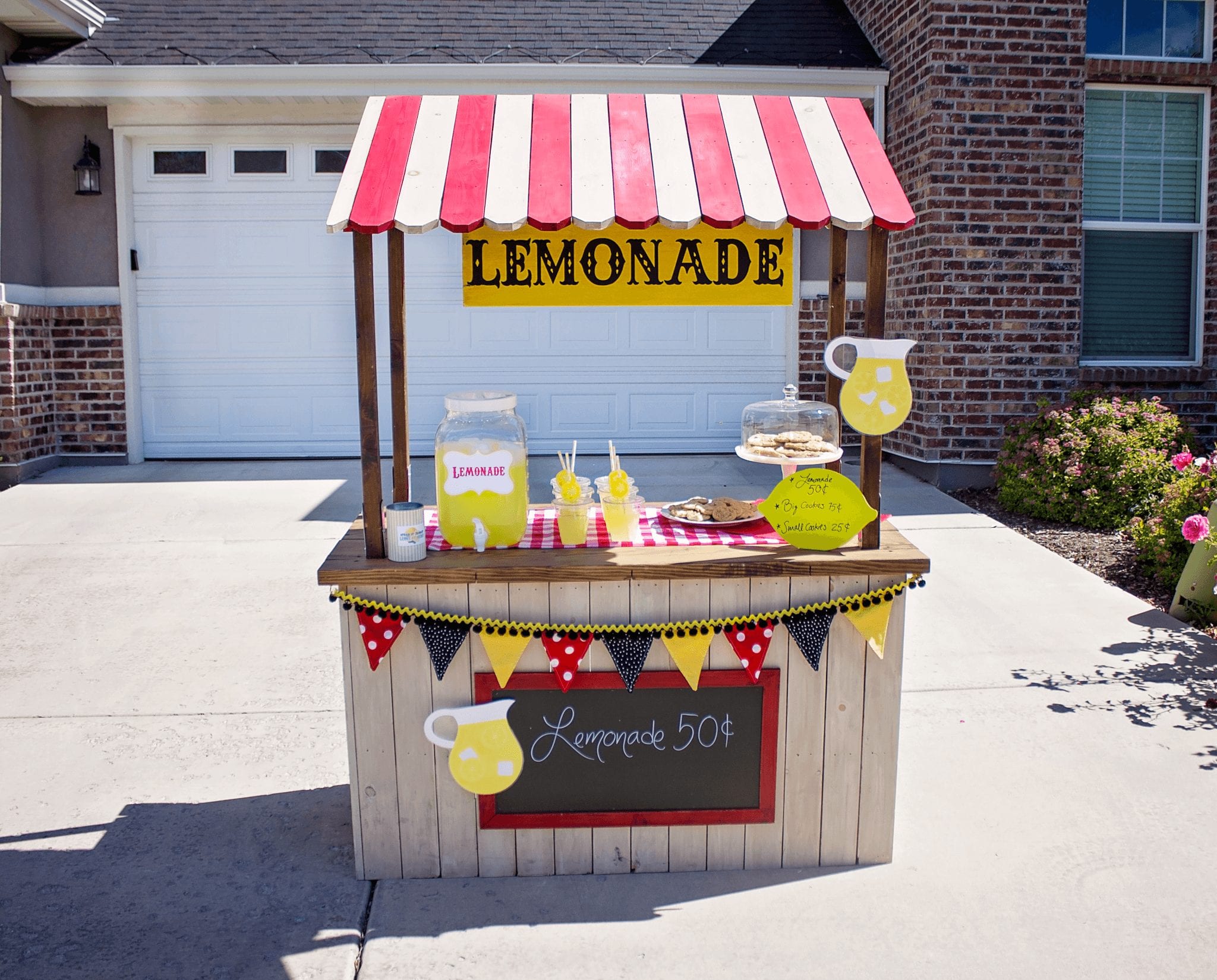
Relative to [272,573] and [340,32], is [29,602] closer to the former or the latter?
[272,573]

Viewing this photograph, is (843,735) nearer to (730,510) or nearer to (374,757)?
(730,510)

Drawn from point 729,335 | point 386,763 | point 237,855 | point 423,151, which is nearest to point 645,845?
point 386,763

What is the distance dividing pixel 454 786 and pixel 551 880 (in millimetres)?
386

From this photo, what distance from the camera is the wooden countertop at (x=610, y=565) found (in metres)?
3.07

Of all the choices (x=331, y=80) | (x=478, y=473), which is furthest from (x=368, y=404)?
(x=331, y=80)

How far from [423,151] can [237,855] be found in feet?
7.01

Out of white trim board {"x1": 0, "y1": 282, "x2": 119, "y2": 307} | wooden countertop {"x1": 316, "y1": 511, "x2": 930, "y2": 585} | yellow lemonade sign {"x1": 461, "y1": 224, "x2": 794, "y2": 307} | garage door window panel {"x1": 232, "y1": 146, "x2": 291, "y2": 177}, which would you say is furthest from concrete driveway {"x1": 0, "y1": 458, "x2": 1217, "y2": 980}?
garage door window panel {"x1": 232, "y1": 146, "x2": 291, "y2": 177}

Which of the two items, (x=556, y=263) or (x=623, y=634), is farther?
(x=556, y=263)

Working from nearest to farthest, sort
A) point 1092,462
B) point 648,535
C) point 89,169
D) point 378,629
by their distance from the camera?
point 378,629 < point 648,535 < point 1092,462 < point 89,169

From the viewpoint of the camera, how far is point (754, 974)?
277 centimetres

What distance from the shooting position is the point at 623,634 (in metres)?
3.14

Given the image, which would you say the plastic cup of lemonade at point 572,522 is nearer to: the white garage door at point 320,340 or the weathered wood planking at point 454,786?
the weathered wood planking at point 454,786

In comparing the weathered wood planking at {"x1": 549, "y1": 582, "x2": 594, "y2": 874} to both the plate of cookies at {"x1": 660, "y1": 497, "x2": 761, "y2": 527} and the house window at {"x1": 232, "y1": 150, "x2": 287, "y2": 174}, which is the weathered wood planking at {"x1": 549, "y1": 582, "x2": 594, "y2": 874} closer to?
the plate of cookies at {"x1": 660, "y1": 497, "x2": 761, "y2": 527}

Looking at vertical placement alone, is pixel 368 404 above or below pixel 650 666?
above
